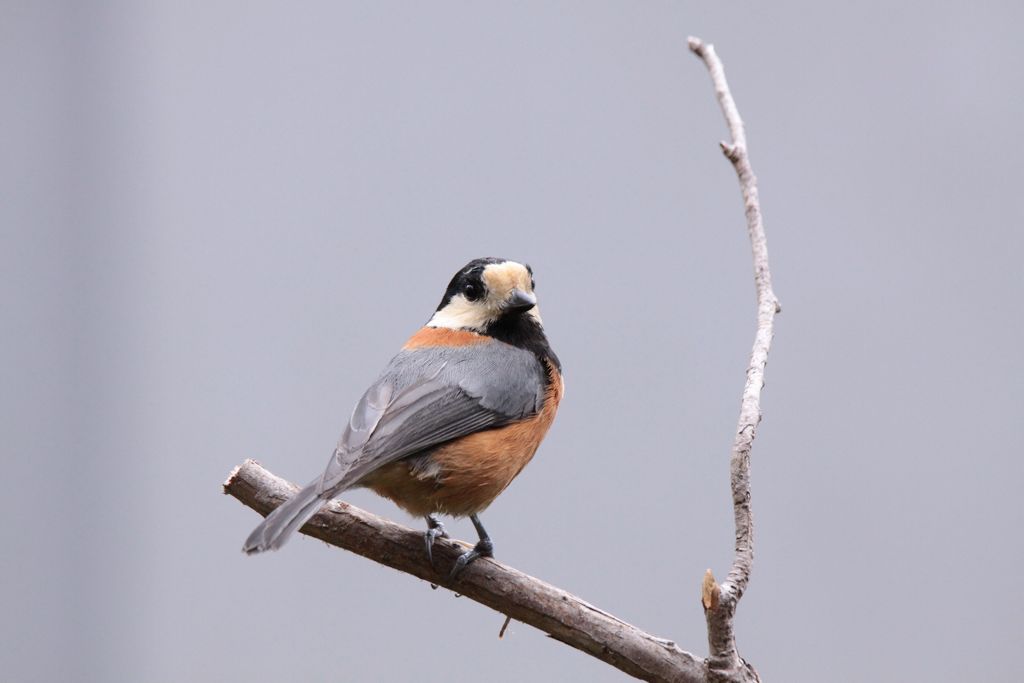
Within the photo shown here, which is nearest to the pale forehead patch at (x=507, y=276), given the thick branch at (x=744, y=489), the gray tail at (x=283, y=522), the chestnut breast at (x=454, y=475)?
the chestnut breast at (x=454, y=475)

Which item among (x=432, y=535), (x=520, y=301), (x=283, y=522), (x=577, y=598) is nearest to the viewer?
(x=283, y=522)

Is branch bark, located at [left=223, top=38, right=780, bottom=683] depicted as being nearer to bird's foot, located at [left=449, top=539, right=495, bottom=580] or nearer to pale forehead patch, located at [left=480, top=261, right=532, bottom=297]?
bird's foot, located at [left=449, top=539, right=495, bottom=580]

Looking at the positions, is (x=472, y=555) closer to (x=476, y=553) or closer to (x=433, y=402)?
(x=476, y=553)

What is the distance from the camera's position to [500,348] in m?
2.28

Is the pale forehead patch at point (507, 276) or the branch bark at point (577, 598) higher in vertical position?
the pale forehead patch at point (507, 276)

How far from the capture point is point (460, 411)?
6.83 ft

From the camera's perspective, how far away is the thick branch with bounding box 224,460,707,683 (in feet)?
6.04

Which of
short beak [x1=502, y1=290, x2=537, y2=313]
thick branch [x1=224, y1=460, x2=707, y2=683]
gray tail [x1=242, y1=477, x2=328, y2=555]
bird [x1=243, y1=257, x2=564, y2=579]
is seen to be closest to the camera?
gray tail [x1=242, y1=477, x2=328, y2=555]

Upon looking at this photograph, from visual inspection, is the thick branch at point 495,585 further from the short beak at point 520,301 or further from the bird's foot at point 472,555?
the short beak at point 520,301

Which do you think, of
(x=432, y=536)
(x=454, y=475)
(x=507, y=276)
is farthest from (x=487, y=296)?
(x=432, y=536)

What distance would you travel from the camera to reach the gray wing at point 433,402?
191 centimetres

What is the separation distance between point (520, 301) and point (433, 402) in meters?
0.32

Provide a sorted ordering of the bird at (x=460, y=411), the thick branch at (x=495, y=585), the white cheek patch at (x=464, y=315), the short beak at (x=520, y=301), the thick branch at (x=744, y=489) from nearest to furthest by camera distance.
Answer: the thick branch at (x=744, y=489)
the thick branch at (x=495, y=585)
the bird at (x=460, y=411)
the short beak at (x=520, y=301)
the white cheek patch at (x=464, y=315)

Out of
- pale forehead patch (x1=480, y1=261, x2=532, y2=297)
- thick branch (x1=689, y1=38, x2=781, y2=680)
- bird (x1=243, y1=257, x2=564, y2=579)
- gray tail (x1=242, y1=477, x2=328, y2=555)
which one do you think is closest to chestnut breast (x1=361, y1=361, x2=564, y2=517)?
bird (x1=243, y1=257, x2=564, y2=579)
